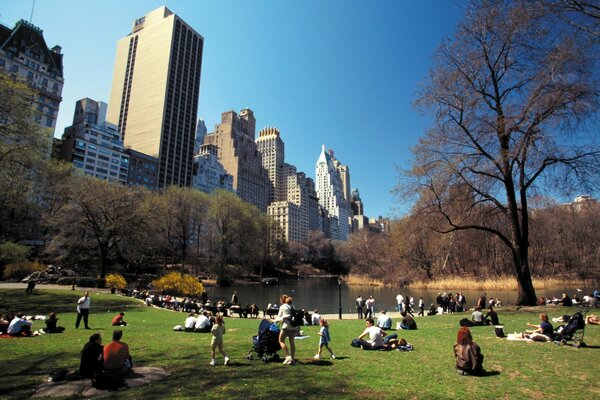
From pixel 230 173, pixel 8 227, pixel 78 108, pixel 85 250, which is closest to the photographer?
pixel 8 227

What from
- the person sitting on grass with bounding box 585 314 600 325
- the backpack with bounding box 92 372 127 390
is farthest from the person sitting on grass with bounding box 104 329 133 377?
the person sitting on grass with bounding box 585 314 600 325

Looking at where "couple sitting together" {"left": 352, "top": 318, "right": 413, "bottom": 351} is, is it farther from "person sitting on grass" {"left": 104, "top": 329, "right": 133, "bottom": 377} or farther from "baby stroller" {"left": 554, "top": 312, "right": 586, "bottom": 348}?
"person sitting on grass" {"left": 104, "top": 329, "right": 133, "bottom": 377}

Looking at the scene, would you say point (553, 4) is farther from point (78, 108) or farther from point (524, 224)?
point (78, 108)

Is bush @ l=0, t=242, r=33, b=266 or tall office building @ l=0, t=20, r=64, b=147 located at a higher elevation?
tall office building @ l=0, t=20, r=64, b=147

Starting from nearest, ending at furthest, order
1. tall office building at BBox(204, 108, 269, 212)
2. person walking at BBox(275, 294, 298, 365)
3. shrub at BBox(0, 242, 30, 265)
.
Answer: person walking at BBox(275, 294, 298, 365) → shrub at BBox(0, 242, 30, 265) → tall office building at BBox(204, 108, 269, 212)

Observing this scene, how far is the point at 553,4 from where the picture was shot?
7184mm

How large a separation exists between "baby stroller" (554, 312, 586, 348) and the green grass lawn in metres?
0.37

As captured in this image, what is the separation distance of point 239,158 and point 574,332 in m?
177

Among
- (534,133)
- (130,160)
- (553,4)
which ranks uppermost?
(130,160)

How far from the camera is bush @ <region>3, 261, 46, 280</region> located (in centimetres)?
3634

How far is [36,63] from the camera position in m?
87.4

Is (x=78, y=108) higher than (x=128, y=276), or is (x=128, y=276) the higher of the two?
(x=78, y=108)

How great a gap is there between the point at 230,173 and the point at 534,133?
550 feet

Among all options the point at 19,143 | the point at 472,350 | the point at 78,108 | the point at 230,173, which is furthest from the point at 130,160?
the point at 472,350
